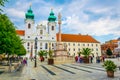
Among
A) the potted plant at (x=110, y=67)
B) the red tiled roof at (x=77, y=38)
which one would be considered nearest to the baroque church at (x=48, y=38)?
the red tiled roof at (x=77, y=38)

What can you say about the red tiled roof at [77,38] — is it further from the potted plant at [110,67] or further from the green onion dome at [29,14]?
the potted plant at [110,67]

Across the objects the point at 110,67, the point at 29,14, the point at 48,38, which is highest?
the point at 29,14

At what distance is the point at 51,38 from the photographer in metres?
122

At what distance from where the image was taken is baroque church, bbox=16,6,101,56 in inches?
4641

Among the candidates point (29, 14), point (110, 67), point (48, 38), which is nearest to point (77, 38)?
point (48, 38)

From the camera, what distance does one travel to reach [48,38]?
401 feet

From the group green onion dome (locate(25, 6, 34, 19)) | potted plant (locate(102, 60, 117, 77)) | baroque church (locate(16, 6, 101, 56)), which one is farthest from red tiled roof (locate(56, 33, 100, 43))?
potted plant (locate(102, 60, 117, 77))

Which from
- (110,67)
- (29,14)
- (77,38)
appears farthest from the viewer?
(77,38)

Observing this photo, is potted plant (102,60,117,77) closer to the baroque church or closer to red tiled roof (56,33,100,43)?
the baroque church

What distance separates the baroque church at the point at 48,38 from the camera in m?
118

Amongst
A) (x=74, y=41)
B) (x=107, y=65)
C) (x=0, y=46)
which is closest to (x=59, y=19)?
(x=0, y=46)

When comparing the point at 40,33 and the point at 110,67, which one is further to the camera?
the point at 40,33

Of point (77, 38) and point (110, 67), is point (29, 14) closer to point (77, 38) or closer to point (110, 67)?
point (77, 38)

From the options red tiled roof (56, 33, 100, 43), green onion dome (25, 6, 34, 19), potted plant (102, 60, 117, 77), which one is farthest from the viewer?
red tiled roof (56, 33, 100, 43)
